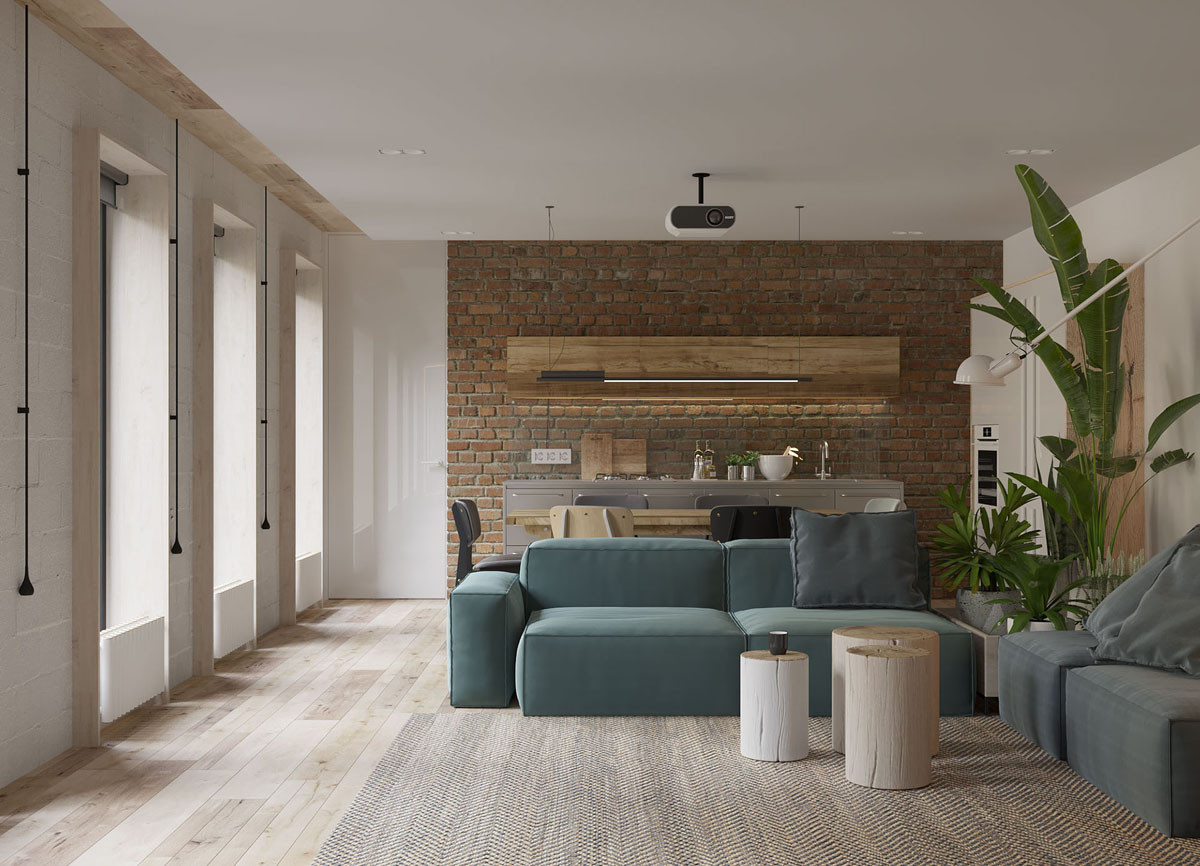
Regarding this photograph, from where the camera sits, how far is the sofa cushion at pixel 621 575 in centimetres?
560

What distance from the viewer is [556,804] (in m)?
3.75

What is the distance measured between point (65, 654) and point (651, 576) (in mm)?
2686

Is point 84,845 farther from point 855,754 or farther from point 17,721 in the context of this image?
point 855,754

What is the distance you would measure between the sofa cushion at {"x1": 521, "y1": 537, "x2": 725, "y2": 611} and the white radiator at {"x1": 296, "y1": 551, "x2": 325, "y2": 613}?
3.07 m

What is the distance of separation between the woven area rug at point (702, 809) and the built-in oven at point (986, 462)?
332 cm

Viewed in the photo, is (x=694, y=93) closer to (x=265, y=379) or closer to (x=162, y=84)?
(x=162, y=84)

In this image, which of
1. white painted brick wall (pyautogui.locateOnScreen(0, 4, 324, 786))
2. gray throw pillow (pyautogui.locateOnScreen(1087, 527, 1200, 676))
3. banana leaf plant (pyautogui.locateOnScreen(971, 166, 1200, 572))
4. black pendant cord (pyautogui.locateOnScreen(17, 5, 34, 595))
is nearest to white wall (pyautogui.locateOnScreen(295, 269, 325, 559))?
white painted brick wall (pyautogui.locateOnScreen(0, 4, 324, 786))

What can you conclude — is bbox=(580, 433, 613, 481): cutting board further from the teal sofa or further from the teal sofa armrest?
the teal sofa armrest

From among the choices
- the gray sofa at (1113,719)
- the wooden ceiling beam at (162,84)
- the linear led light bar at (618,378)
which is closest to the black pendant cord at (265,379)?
the wooden ceiling beam at (162,84)

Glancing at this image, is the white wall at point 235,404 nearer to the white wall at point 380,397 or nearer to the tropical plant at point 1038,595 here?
the white wall at point 380,397

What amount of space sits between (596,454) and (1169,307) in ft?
14.3

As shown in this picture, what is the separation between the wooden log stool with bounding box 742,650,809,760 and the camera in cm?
423

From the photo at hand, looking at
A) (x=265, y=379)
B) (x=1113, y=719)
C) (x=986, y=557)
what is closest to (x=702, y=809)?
(x=1113, y=719)

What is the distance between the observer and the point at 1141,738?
11.5ft
